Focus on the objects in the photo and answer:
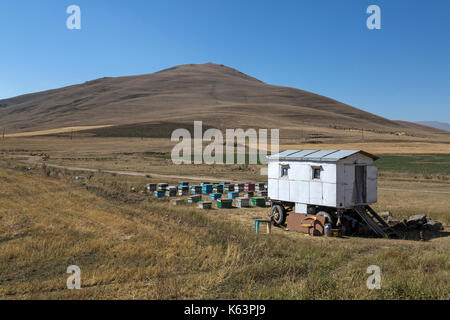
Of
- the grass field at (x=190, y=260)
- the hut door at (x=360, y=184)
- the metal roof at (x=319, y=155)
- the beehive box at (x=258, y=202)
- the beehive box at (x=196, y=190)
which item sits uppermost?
the metal roof at (x=319, y=155)

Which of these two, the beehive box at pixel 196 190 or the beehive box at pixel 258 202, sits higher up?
the beehive box at pixel 196 190

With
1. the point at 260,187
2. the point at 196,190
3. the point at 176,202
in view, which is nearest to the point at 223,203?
the point at 176,202

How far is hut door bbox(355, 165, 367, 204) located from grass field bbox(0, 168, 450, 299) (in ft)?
9.43

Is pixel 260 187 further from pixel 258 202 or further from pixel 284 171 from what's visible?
pixel 284 171

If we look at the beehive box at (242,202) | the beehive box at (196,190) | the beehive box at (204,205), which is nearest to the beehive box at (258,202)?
the beehive box at (242,202)

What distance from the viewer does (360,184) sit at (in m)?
20.4

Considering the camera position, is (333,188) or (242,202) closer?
(333,188)

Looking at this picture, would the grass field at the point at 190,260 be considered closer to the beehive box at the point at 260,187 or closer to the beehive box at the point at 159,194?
the beehive box at the point at 159,194

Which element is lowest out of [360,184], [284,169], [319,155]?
[360,184]

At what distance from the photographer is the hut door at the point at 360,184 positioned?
66.4 ft

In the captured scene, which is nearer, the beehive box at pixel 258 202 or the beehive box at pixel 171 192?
the beehive box at pixel 258 202

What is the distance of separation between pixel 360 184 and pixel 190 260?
451 inches

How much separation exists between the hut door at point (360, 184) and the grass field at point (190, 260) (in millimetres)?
2876

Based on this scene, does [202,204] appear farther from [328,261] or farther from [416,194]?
[416,194]
